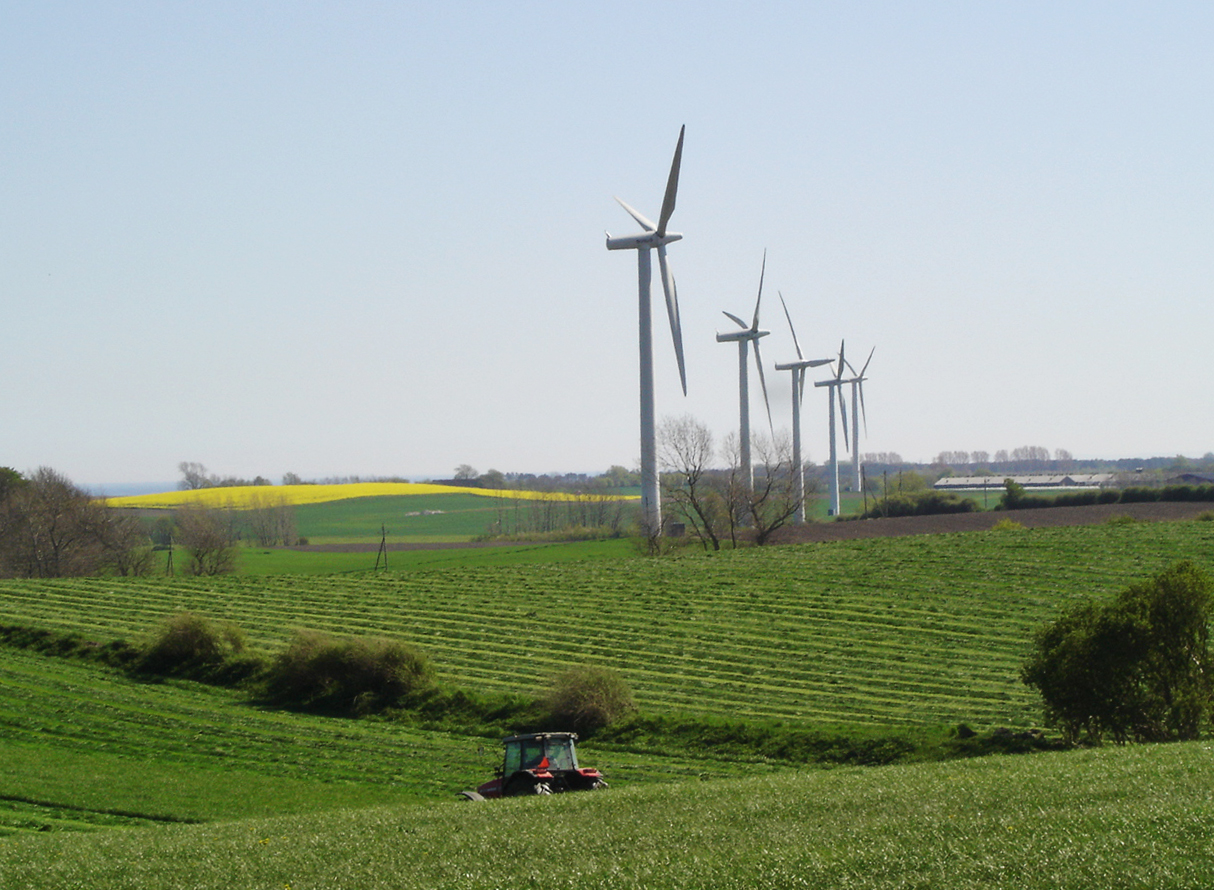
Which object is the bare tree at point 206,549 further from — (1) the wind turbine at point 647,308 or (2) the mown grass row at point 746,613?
(1) the wind turbine at point 647,308

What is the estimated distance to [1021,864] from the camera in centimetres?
1005

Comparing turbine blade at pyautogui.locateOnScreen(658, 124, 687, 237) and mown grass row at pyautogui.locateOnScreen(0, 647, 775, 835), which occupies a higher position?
turbine blade at pyautogui.locateOnScreen(658, 124, 687, 237)

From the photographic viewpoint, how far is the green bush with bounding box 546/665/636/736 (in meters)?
30.2

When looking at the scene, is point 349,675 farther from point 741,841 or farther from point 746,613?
point 741,841

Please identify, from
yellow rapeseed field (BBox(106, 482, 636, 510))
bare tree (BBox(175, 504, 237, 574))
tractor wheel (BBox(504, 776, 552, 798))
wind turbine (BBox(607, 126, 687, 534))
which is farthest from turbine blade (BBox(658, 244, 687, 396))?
yellow rapeseed field (BBox(106, 482, 636, 510))

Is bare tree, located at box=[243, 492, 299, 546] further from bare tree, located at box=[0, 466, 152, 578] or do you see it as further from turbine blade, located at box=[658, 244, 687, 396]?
turbine blade, located at box=[658, 244, 687, 396]

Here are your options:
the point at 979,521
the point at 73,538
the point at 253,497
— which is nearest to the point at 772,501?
the point at 979,521

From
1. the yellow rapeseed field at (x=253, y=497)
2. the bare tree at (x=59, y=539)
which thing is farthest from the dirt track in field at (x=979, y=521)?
the yellow rapeseed field at (x=253, y=497)

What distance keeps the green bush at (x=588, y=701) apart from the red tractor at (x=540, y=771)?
1002cm

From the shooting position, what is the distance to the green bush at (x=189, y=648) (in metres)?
38.6

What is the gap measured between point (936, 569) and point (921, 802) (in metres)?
41.6

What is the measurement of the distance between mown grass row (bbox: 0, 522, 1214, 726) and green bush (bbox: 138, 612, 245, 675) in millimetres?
3288

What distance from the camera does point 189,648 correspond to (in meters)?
39.0

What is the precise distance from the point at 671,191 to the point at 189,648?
1728 inches
